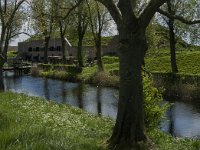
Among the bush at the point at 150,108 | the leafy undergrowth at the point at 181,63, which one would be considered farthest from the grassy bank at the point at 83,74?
the bush at the point at 150,108

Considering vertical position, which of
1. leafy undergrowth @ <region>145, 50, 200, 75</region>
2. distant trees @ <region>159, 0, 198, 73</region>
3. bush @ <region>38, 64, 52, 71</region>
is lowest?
bush @ <region>38, 64, 52, 71</region>

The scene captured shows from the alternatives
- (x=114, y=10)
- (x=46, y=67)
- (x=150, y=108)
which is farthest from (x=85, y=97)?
(x=46, y=67)

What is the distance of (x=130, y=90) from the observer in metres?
10.7

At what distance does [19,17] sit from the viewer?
125 ft

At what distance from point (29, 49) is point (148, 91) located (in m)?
94.1

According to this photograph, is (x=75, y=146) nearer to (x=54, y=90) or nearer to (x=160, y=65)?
(x=54, y=90)

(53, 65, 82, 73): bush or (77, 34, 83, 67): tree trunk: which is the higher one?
(77, 34, 83, 67): tree trunk

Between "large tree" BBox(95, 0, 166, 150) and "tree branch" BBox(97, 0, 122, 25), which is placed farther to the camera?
"tree branch" BBox(97, 0, 122, 25)

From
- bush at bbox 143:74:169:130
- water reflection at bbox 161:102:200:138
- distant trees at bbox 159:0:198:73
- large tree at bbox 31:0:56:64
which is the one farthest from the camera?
distant trees at bbox 159:0:198:73

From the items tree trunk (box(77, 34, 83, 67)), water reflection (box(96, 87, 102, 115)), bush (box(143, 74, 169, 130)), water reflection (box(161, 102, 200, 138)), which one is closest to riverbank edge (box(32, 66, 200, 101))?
water reflection (box(161, 102, 200, 138))

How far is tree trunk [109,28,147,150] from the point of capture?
1054 cm

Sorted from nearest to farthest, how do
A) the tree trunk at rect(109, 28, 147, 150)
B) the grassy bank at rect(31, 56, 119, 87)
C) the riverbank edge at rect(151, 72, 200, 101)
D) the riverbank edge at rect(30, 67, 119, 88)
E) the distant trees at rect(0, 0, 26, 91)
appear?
the tree trunk at rect(109, 28, 147, 150)
the distant trees at rect(0, 0, 26, 91)
the riverbank edge at rect(151, 72, 200, 101)
the riverbank edge at rect(30, 67, 119, 88)
the grassy bank at rect(31, 56, 119, 87)

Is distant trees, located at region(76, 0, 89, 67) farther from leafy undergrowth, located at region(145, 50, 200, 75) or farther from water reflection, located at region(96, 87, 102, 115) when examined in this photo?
water reflection, located at region(96, 87, 102, 115)

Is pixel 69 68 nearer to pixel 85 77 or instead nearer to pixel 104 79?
pixel 85 77
